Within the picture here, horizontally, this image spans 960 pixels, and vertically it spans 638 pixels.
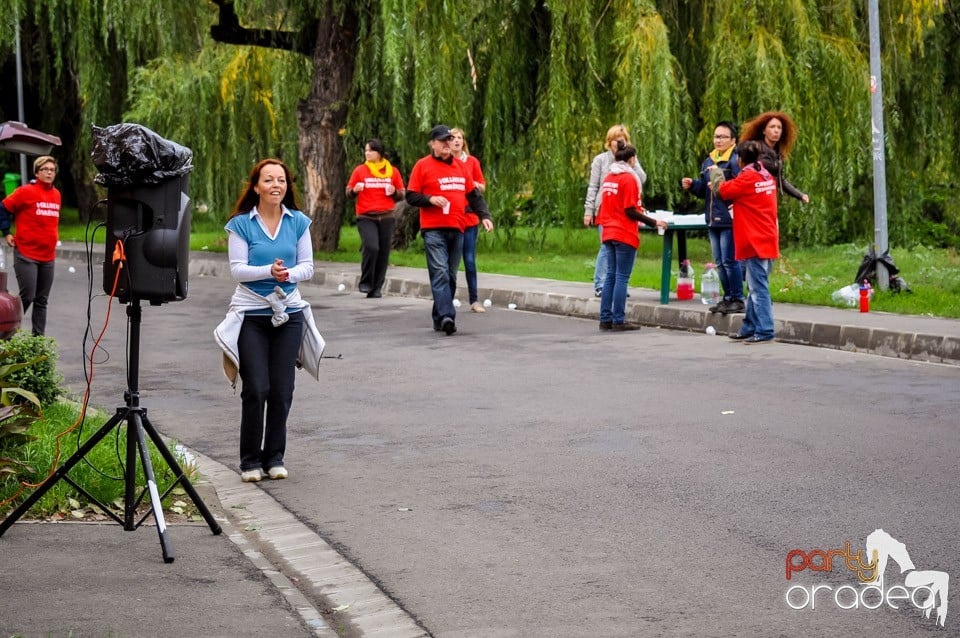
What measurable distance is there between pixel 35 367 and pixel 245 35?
1553 cm

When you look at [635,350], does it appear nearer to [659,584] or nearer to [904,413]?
[904,413]

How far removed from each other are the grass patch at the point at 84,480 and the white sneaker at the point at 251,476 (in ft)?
1.15

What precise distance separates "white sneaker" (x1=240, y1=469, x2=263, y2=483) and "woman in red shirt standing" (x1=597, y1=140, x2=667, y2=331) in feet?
23.6

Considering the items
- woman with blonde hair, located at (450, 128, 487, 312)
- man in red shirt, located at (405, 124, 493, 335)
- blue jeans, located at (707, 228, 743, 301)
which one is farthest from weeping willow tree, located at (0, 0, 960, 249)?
man in red shirt, located at (405, 124, 493, 335)

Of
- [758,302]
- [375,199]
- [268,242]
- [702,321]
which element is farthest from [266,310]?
[375,199]

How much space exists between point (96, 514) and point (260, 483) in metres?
1.21

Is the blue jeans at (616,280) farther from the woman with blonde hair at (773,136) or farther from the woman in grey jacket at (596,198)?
the woman in grey jacket at (596,198)

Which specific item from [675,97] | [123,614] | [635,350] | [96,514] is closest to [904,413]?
[635,350]

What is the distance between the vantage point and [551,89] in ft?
68.6

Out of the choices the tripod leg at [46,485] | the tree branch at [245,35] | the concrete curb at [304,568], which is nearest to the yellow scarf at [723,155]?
the concrete curb at [304,568]

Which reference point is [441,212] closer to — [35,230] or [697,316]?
[697,316]

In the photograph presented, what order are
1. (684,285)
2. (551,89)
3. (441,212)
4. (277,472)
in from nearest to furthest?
(277,472) < (441,212) < (684,285) < (551,89)

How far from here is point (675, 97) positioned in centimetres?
2006

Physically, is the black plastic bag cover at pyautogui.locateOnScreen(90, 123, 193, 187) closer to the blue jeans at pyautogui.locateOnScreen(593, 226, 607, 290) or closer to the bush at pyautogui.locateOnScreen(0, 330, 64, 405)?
the bush at pyautogui.locateOnScreen(0, 330, 64, 405)
